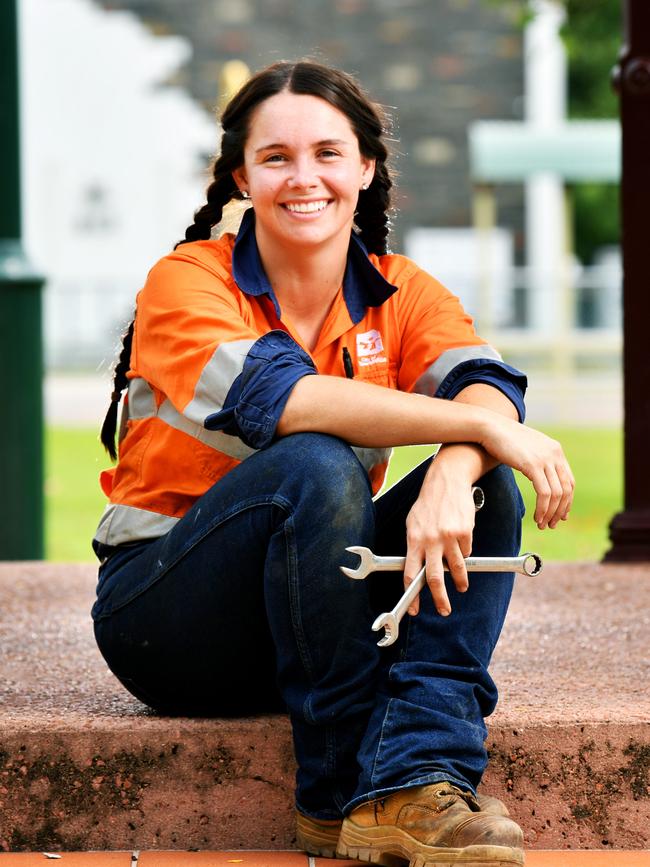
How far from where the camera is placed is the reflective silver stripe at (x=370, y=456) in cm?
267

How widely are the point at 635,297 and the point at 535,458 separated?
2.05 m

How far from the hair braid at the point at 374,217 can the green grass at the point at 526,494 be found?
127 inches

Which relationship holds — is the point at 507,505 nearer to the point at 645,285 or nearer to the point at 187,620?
the point at 187,620

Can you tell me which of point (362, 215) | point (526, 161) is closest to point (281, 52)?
point (526, 161)

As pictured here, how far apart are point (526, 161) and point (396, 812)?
36.4 ft

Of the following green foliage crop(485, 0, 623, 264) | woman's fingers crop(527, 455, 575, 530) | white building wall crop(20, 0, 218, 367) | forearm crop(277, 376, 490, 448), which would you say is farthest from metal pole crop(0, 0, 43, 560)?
green foliage crop(485, 0, 623, 264)

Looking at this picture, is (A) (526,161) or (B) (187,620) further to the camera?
(A) (526,161)

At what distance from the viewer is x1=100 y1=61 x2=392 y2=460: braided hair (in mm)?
2656

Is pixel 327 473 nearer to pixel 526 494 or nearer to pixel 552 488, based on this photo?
pixel 552 488

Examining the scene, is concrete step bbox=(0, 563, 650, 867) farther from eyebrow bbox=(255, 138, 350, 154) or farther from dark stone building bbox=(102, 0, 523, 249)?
dark stone building bbox=(102, 0, 523, 249)

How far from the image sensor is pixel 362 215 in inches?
114

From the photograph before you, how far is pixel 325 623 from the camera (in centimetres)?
231

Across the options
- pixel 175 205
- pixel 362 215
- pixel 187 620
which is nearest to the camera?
pixel 187 620

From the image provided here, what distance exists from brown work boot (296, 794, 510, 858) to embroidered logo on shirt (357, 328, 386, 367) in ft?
2.51
